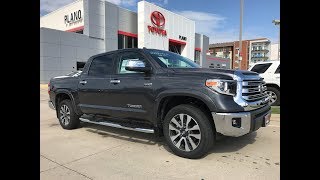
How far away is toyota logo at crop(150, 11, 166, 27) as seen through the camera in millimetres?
27922

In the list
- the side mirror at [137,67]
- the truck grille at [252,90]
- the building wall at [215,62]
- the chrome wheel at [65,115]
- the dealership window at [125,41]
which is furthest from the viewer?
the building wall at [215,62]

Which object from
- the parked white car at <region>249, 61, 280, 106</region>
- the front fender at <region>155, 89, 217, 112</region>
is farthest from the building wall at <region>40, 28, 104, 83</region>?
the front fender at <region>155, 89, 217, 112</region>

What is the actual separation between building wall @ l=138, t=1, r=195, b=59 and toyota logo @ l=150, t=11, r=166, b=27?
0.33 metres

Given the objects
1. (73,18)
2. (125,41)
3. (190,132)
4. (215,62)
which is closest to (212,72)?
(190,132)

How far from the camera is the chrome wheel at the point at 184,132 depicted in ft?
14.1

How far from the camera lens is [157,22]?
28406mm

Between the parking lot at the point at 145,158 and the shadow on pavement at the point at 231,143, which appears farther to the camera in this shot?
the shadow on pavement at the point at 231,143

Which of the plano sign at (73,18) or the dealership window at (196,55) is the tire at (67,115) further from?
the dealership window at (196,55)

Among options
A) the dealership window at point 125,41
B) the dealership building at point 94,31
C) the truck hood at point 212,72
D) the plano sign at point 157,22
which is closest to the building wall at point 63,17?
the dealership building at point 94,31
